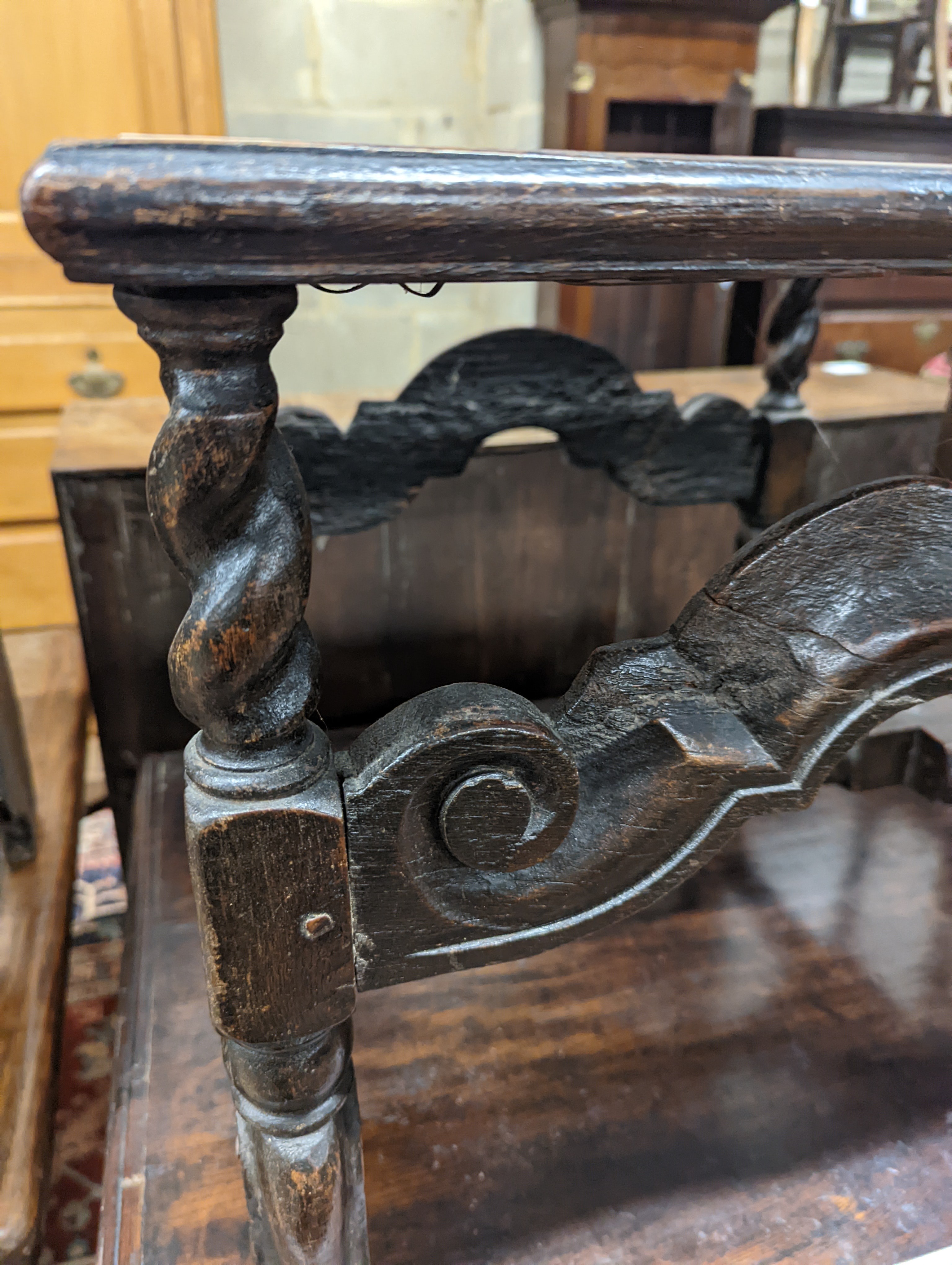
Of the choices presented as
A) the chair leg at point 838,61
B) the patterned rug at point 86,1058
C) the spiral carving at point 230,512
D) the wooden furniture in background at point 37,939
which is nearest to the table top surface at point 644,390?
the wooden furniture in background at point 37,939

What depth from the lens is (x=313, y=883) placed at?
1.26 feet

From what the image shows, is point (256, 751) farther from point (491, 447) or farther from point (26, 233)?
point (26, 233)

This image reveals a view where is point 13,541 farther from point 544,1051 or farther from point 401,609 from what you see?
point 544,1051

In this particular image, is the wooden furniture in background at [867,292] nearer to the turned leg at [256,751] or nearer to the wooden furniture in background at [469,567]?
the wooden furniture in background at [469,567]

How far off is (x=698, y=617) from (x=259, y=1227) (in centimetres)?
39

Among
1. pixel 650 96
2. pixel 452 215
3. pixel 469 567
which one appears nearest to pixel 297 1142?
pixel 452 215

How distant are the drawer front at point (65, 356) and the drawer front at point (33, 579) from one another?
0.25 meters

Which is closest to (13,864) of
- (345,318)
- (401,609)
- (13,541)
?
(401,609)

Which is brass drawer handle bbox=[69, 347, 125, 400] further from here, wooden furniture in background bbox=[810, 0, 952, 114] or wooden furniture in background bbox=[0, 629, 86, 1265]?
wooden furniture in background bbox=[810, 0, 952, 114]

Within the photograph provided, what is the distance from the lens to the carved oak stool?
30 cm

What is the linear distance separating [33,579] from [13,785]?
1.13m

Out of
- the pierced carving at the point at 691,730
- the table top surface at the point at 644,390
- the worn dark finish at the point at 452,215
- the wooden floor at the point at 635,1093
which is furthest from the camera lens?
the table top surface at the point at 644,390

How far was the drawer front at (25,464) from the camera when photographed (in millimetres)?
1797

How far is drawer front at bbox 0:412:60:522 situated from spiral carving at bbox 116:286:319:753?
1.64 m
